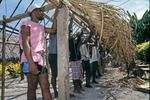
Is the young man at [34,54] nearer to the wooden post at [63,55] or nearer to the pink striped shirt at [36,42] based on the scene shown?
the pink striped shirt at [36,42]

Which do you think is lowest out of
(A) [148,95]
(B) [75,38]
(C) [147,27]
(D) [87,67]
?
(A) [148,95]

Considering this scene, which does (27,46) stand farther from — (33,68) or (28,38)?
(33,68)

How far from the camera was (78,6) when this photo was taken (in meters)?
5.63

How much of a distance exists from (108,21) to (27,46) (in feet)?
4.27

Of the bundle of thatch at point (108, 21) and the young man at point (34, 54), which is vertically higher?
the bundle of thatch at point (108, 21)

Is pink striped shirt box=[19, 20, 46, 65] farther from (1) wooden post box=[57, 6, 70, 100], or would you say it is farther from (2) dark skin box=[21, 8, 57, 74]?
(1) wooden post box=[57, 6, 70, 100]

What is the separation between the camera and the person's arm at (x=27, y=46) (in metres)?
5.22

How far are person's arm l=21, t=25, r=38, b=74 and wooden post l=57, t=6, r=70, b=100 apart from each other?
39 centimetres

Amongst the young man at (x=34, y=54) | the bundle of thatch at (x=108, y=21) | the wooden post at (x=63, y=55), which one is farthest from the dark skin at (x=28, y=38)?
the bundle of thatch at (x=108, y=21)

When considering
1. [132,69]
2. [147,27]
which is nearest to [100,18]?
[132,69]

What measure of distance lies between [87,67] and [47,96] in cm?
537

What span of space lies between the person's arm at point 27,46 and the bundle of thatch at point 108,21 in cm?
65

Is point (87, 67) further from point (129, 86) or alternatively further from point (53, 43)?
point (53, 43)

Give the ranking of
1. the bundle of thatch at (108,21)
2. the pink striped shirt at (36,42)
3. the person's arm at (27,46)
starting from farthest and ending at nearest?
the bundle of thatch at (108,21)
the pink striped shirt at (36,42)
the person's arm at (27,46)
